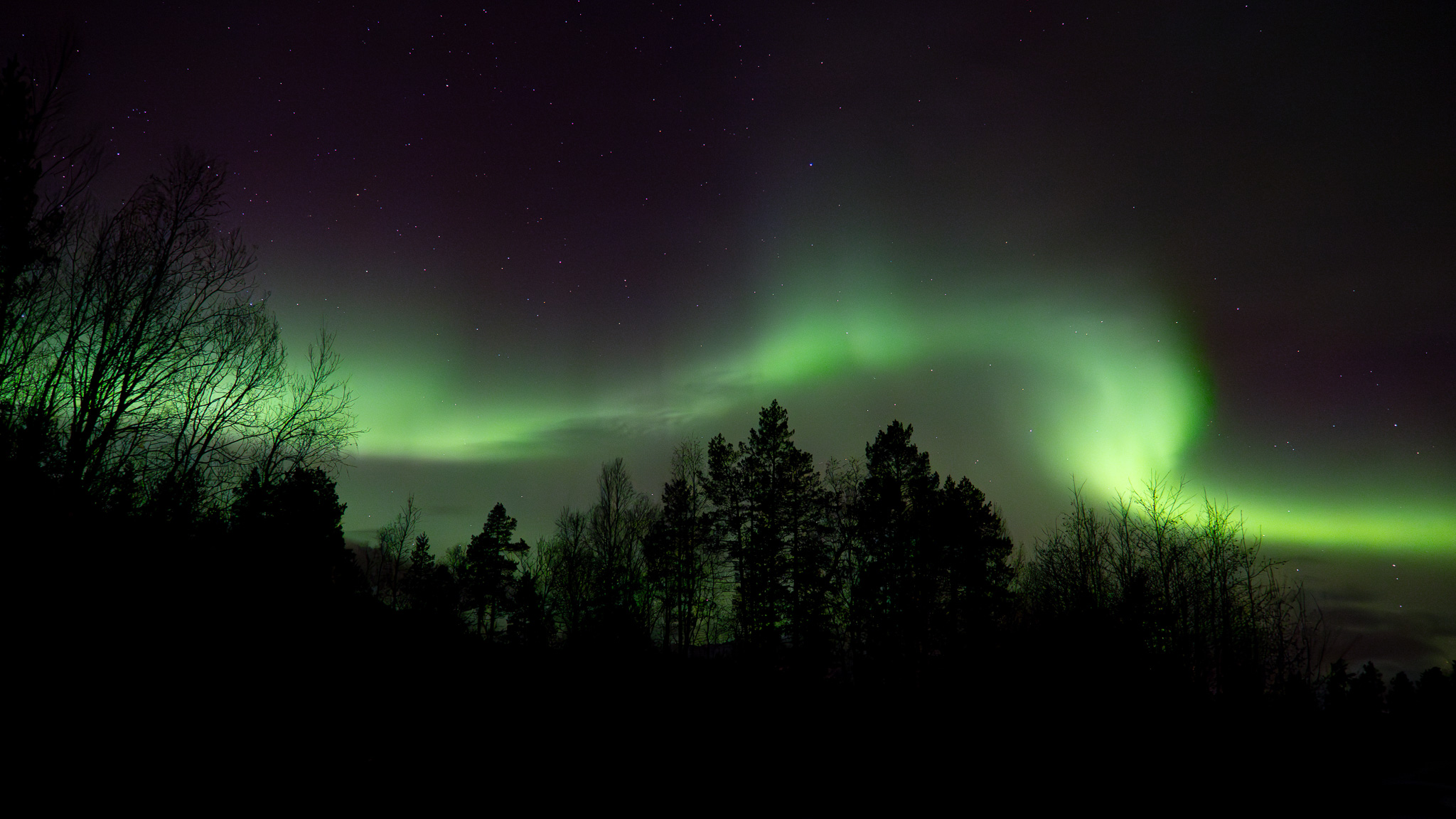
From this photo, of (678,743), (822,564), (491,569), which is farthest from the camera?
(491,569)

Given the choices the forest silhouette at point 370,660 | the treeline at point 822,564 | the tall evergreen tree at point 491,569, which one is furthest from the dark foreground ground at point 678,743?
the tall evergreen tree at point 491,569

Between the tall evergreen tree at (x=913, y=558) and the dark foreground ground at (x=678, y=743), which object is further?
the tall evergreen tree at (x=913, y=558)

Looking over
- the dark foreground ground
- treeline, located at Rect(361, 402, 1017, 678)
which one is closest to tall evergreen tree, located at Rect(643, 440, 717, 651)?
treeline, located at Rect(361, 402, 1017, 678)

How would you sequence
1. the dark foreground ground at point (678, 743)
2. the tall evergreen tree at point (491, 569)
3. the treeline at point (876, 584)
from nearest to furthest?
the dark foreground ground at point (678, 743) → the treeline at point (876, 584) → the tall evergreen tree at point (491, 569)

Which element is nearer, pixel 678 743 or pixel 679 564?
pixel 678 743

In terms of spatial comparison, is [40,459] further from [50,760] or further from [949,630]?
[949,630]

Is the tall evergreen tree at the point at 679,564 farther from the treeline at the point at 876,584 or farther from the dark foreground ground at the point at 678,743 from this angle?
the dark foreground ground at the point at 678,743

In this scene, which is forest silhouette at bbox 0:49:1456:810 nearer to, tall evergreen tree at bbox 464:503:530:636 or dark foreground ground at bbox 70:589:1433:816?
dark foreground ground at bbox 70:589:1433:816

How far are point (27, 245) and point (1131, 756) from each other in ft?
87.3

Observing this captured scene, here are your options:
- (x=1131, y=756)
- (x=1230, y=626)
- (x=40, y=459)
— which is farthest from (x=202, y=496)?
(x=1230, y=626)

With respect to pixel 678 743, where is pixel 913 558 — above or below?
above

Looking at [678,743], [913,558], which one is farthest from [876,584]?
[678,743]

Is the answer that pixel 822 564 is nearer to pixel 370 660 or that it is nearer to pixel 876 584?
pixel 876 584

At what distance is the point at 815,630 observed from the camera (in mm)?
31891
